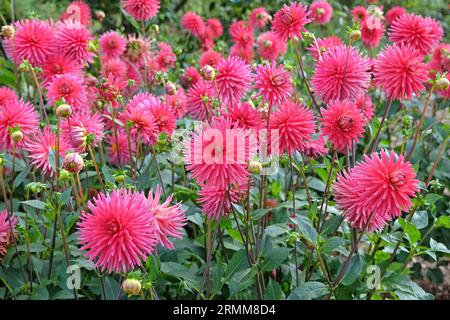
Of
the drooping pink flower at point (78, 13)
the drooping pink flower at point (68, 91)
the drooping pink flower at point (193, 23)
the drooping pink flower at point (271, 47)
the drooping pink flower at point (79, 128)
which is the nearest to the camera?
the drooping pink flower at point (79, 128)

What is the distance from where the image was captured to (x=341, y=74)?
147 centimetres

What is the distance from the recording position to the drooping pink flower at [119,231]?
1.15 m

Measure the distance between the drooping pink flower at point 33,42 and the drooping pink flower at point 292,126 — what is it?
36.8 inches

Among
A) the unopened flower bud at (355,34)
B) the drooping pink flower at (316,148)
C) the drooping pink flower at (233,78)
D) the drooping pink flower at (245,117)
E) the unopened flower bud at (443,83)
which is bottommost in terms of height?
the drooping pink flower at (316,148)

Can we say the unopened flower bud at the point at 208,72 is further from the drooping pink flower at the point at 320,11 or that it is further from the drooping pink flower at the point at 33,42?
the drooping pink flower at the point at 320,11

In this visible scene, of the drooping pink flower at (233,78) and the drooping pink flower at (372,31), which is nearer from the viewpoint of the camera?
the drooping pink flower at (233,78)

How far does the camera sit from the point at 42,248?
5.41 feet

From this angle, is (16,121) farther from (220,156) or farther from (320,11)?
(320,11)

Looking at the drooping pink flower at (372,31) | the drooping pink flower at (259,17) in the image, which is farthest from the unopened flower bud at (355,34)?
the drooping pink flower at (259,17)

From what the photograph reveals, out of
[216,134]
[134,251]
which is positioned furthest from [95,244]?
[216,134]

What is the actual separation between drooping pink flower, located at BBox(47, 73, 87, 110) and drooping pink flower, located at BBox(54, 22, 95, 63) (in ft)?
0.70

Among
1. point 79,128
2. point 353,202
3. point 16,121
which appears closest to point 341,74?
point 353,202

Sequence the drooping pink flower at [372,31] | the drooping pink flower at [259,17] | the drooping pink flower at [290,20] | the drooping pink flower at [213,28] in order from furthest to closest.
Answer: the drooping pink flower at [213,28] < the drooping pink flower at [259,17] < the drooping pink flower at [372,31] < the drooping pink flower at [290,20]
